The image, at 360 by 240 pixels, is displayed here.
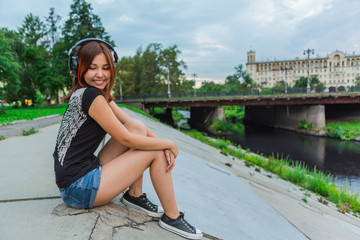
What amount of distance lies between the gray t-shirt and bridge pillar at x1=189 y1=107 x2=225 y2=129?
1395 inches

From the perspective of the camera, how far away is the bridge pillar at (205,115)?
37.8 m

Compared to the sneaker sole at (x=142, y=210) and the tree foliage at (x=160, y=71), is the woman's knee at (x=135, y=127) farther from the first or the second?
the tree foliage at (x=160, y=71)

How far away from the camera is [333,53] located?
111m

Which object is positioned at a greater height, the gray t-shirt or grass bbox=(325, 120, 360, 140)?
→ the gray t-shirt

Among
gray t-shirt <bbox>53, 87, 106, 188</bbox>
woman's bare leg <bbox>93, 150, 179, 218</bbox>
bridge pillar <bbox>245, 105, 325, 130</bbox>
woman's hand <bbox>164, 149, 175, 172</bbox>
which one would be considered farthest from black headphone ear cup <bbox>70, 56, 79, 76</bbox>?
bridge pillar <bbox>245, 105, 325, 130</bbox>

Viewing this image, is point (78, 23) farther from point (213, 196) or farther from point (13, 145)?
point (213, 196)

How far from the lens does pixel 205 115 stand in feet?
137

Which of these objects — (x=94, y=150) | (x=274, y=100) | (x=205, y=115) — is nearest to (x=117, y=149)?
(x=94, y=150)

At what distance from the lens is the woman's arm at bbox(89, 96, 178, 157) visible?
2.10m

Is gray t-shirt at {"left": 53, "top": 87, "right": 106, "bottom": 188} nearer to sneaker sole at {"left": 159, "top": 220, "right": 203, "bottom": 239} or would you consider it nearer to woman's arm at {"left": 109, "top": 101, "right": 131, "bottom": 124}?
woman's arm at {"left": 109, "top": 101, "right": 131, "bottom": 124}

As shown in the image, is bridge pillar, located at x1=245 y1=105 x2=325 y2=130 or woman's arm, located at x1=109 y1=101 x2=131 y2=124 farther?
bridge pillar, located at x1=245 y1=105 x2=325 y2=130

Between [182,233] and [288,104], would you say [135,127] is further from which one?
[288,104]

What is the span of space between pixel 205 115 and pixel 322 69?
9546 centimetres

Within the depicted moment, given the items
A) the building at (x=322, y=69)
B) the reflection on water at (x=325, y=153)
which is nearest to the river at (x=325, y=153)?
the reflection on water at (x=325, y=153)
